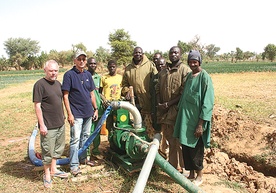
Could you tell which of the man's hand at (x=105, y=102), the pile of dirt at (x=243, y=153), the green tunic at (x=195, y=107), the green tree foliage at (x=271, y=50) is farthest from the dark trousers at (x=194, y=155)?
the green tree foliage at (x=271, y=50)

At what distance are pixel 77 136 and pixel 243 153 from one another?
3.54 meters

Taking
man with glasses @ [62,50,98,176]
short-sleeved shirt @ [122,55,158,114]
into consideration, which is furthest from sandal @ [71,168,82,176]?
short-sleeved shirt @ [122,55,158,114]

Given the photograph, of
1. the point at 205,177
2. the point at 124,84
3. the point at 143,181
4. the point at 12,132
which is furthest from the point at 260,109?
the point at 12,132

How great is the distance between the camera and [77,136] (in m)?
3.58

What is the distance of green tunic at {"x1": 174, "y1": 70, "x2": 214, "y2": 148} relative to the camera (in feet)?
9.82

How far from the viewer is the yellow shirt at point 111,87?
4.32 meters

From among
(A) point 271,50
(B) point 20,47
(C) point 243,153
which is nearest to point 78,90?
(C) point 243,153

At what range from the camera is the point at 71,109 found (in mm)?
3479

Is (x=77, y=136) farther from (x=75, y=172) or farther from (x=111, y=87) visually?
(x=111, y=87)

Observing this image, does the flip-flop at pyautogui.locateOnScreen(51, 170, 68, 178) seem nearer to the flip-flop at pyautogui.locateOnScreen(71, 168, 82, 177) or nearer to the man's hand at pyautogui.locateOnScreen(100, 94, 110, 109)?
the flip-flop at pyautogui.locateOnScreen(71, 168, 82, 177)

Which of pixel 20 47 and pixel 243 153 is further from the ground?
pixel 20 47

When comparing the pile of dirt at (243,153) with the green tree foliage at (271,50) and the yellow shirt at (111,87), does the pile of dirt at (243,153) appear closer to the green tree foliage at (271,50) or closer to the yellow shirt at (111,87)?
the yellow shirt at (111,87)

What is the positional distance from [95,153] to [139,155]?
125 cm

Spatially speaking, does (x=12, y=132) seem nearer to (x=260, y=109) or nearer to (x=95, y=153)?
(x=95, y=153)
